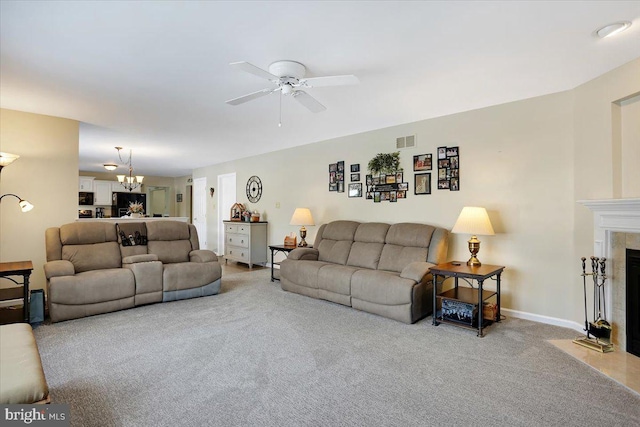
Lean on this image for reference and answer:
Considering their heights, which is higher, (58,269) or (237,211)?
(237,211)

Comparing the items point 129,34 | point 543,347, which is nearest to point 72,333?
point 129,34

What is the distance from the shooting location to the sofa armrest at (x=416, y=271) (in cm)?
348

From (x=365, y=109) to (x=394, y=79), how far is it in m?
0.91

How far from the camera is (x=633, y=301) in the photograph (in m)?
2.65

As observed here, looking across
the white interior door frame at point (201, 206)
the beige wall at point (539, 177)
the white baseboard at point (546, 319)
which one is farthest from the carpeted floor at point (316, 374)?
the white interior door frame at point (201, 206)

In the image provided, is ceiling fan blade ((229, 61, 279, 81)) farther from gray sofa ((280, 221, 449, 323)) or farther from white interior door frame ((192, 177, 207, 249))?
white interior door frame ((192, 177, 207, 249))

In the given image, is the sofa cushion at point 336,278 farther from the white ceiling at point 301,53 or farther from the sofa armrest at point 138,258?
the sofa armrest at point 138,258

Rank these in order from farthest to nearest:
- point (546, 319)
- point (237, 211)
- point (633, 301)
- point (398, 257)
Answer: point (237, 211) < point (398, 257) < point (546, 319) < point (633, 301)

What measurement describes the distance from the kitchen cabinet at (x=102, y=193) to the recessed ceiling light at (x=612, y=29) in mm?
11212

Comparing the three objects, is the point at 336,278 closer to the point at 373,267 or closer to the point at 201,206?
the point at 373,267

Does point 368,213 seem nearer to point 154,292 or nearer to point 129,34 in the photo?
point 154,292

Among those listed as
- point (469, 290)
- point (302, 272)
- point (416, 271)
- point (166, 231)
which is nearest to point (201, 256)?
point (166, 231)

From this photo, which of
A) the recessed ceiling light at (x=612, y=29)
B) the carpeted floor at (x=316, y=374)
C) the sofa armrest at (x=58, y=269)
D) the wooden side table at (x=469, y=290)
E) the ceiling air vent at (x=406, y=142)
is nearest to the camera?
the carpeted floor at (x=316, y=374)

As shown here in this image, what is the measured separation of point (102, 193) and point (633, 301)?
11531 millimetres
